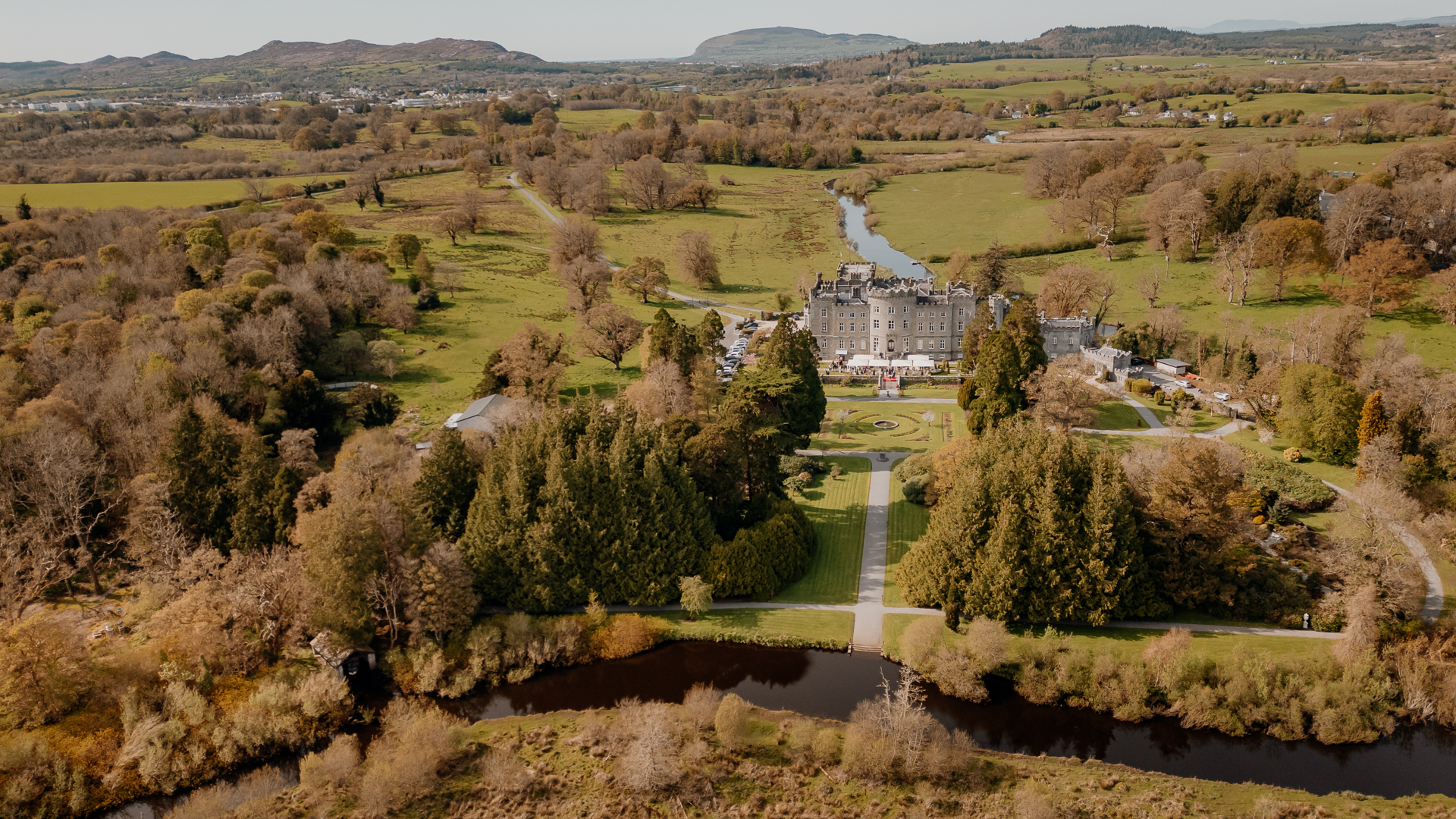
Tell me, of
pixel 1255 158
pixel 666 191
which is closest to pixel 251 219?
pixel 666 191

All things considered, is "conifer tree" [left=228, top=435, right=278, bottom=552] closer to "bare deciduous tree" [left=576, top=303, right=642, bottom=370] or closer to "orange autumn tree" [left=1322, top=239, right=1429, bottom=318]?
"bare deciduous tree" [left=576, top=303, right=642, bottom=370]

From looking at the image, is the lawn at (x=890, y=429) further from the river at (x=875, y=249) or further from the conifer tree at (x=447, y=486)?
the river at (x=875, y=249)

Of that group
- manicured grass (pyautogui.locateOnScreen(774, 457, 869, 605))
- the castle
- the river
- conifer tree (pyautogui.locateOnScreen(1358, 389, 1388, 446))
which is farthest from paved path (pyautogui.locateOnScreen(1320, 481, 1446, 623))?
the river

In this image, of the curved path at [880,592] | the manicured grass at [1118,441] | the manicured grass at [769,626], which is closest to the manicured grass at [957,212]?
the manicured grass at [1118,441]

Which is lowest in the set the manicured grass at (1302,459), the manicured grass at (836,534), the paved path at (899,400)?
the manicured grass at (836,534)

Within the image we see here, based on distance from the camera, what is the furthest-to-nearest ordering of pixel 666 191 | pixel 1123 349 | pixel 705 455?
1. pixel 666 191
2. pixel 1123 349
3. pixel 705 455

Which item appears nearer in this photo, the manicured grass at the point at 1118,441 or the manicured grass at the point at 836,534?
the manicured grass at the point at 836,534

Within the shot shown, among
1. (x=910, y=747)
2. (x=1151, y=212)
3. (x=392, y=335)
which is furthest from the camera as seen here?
(x=1151, y=212)

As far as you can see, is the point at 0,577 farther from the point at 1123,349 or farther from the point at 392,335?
the point at 1123,349

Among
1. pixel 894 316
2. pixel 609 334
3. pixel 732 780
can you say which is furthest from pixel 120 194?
pixel 732 780
